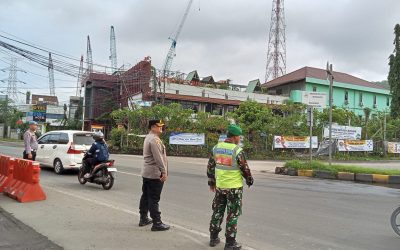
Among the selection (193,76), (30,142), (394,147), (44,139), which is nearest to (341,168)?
(44,139)

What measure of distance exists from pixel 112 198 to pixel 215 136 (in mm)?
23105

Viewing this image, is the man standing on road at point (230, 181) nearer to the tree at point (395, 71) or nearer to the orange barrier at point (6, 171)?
the orange barrier at point (6, 171)

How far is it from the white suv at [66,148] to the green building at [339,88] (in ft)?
139

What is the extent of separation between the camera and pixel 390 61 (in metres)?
30.3

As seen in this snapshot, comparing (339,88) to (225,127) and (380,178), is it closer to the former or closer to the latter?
(225,127)

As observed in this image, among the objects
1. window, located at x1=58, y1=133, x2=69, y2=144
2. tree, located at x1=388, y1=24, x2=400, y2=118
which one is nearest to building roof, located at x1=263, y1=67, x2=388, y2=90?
tree, located at x1=388, y1=24, x2=400, y2=118

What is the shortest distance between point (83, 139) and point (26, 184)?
18.9ft

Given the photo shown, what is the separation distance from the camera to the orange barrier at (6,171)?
10.8m

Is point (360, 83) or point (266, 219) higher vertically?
point (360, 83)

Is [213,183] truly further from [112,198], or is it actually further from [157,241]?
[112,198]

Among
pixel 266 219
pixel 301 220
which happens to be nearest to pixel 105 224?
pixel 266 219

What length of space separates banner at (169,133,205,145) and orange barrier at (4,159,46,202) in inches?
907

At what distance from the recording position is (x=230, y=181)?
234 inches

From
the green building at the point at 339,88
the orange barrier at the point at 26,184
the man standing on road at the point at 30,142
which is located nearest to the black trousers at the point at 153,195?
the orange barrier at the point at 26,184
